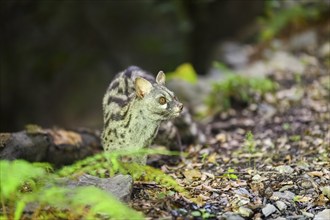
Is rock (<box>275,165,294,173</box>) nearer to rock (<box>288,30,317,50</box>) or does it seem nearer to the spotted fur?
the spotted fur

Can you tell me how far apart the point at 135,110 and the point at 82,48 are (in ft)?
23.5

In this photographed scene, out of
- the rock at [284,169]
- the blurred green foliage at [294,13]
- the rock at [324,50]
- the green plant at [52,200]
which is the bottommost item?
the green plant at [52,200]

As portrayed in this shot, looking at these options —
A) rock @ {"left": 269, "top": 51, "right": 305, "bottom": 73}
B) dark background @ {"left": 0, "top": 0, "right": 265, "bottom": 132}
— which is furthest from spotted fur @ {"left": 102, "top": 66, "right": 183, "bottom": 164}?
dark background @ {"left": 0, "top": 0, "right": 265, "bottom": 132}

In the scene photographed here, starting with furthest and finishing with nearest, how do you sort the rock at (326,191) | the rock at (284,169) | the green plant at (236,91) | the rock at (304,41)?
the rock at (304,41), the green plant at (236,91), the rock at (284,169), the rock at (326,191)

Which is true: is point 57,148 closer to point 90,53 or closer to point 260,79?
point 260,79

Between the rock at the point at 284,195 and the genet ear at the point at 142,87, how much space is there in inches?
61.0

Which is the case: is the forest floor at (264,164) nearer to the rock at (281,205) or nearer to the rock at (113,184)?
the rock at (281,205)

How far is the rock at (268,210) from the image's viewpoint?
4490 millimetres

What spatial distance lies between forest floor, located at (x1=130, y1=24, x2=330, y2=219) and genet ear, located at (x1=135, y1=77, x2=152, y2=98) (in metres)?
0.90

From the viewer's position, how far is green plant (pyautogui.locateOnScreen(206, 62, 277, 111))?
8.52 meters

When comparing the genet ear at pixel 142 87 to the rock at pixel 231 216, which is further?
A: the genet ear at pixel 142 87

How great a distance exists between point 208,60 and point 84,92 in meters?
3.30

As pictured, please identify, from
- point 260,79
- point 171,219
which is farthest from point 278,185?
point 260,79

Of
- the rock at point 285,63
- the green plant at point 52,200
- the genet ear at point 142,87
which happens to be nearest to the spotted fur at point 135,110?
the genet ear at point 142,87
